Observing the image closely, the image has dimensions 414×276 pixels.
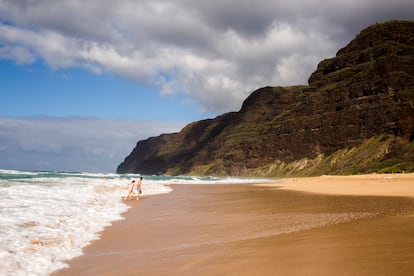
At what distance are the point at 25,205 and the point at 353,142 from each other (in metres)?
84.0

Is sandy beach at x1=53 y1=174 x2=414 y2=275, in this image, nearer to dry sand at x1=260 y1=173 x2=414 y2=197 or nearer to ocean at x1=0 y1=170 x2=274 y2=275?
ocean at x1=0 y1=170 x2=274 y2=275

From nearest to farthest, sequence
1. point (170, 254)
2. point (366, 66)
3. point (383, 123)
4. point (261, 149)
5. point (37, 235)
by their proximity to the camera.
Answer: point (170, 254), point (37, 235), point (383, 123), point (366, 66), point (261, 149)

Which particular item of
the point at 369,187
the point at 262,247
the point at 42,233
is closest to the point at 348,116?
the point at 369,187

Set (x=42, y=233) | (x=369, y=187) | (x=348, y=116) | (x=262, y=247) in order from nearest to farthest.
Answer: (x=262, y=247) → (x=42, y=233) → (x=369, y=187) → (x=348, y=116)

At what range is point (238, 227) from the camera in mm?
9711

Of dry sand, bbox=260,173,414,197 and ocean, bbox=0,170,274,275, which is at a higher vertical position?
dry sand, bbox=260,173,414,197

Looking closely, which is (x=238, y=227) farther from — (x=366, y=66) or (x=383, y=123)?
(x=366, y=66)

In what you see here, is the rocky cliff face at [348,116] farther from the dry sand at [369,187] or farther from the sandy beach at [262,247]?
the sandy beach at [262,247]

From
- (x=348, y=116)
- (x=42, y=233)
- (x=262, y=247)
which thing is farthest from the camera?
(x=348, y=116)

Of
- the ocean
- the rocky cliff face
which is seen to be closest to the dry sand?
the ocean

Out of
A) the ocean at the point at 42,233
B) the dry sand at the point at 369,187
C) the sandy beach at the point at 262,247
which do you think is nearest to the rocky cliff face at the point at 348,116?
the dry sand at the point at 369,187

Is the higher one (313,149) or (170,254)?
(313,149)

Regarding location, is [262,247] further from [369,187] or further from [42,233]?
[369,187]

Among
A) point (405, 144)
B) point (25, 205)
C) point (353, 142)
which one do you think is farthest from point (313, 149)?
point (25, 205)
